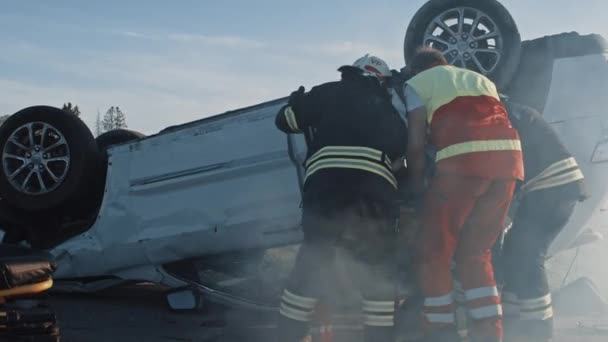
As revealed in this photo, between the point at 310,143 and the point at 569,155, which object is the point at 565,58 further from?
the point at 310,143

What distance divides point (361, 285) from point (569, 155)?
1.44 m

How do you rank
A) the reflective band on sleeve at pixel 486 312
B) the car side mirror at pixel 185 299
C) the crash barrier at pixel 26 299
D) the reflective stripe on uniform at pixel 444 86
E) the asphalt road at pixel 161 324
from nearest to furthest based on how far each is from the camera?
1. the crash barrier at pixel 26 299
2. the reflective band on sleeve at pixel 486 312
3. the reflective stripe on uniform at pixel 444 86
4. the asphalt road at pixel 161 324
5. the car side mirror at pixel 185 299

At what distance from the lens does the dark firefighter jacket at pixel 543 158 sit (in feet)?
12.6

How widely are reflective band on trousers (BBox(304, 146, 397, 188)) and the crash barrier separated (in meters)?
1.48

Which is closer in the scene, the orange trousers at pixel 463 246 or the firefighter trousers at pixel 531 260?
the orange trousers at pixel 463 246

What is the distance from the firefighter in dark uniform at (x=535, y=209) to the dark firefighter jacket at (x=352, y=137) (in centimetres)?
84

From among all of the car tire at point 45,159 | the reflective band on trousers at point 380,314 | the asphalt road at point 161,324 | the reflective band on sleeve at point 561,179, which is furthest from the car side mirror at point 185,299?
the reflective band on sleeve at point 561,179

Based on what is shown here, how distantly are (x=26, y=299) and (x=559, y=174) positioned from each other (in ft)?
9.61

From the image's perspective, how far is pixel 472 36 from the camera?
4457 mm

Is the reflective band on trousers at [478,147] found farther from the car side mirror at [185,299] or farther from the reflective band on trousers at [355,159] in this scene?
the car side mirror at [185,299]

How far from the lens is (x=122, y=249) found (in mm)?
4707

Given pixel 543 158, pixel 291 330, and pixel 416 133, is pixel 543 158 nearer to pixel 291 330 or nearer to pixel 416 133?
pixel 416 133

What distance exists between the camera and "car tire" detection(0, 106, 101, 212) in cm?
470

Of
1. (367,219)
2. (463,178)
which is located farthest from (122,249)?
(463,178)
